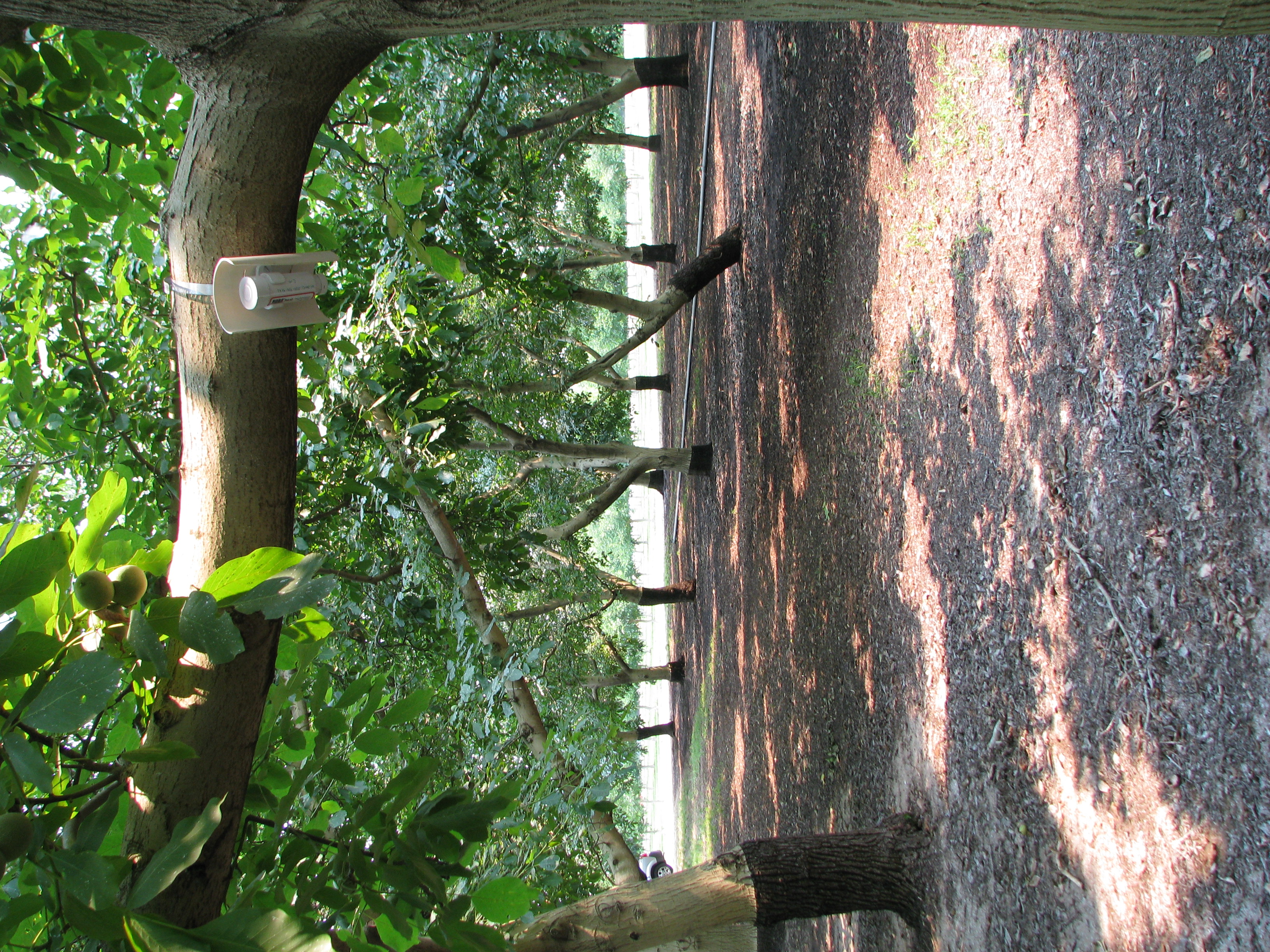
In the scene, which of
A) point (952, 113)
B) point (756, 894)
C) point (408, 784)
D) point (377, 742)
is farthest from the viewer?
point (952, 113)

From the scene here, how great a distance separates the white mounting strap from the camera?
157cm

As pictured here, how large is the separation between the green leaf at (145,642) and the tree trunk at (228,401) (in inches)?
8.2

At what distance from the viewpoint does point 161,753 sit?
4.22 ft

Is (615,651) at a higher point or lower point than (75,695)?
lower

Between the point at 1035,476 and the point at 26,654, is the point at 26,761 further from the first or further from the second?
the point at 1035,476

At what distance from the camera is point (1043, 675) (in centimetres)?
300

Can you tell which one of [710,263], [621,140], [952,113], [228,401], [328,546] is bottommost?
[328,546]

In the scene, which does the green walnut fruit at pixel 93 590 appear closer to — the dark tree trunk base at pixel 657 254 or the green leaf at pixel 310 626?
the green leaf at pixel 310 626

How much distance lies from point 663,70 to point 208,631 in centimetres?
1228

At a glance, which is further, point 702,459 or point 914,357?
point 702,459

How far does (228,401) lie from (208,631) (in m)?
0.53

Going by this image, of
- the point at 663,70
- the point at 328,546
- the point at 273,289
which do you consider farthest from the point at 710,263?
the point at 273,289

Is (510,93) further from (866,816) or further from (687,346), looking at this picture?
(866,816)

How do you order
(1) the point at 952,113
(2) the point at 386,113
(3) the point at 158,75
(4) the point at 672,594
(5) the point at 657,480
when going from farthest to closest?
(5) the point at 657,480
(4) the point at 672,594
(1) the point at 952,113
(2) the point at 386,113
(3) the point at 158,75
